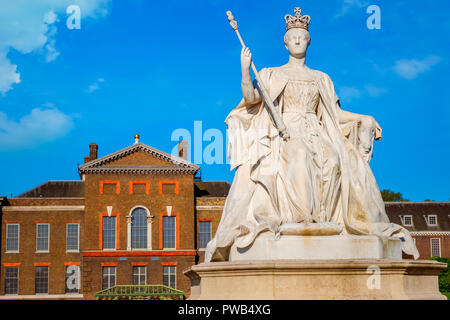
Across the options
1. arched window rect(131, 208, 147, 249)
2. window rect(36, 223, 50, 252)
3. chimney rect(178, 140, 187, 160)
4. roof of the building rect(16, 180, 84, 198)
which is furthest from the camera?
chimney rect(178, 140, 187, 160)

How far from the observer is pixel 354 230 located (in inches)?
291

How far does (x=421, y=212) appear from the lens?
200 ft

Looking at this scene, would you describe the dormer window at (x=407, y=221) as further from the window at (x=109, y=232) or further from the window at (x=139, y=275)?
the window at (x=109, y=232)

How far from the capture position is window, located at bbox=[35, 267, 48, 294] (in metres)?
50.2

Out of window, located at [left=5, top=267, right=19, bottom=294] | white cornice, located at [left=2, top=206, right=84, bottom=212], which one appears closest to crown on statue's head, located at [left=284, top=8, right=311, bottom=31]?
white cornice, located at [left=2, top=206, right=84, bottom=212]

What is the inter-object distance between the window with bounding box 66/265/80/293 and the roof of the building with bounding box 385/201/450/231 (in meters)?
27.4

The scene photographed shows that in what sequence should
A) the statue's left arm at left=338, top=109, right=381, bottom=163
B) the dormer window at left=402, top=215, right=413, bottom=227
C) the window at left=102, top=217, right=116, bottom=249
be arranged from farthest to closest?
the dormer window at left=402, top=215, right=413, bottom=227 → the window at left=102, top=217, right=116, bottom=249 → the statue's left arm at left=338, top=109, right=381, bottom=163

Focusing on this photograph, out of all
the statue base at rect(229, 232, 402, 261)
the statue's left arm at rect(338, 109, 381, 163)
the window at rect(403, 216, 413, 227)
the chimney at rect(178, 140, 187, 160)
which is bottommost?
the statue base at rect(229, 232, 402, 261)

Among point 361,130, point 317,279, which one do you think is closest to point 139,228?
point 361,130

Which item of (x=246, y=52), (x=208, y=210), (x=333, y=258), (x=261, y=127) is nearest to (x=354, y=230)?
(x=333, y=258)

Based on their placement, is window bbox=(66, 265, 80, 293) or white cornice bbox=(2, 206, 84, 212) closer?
window bbox=(66, 265, 80, 293)

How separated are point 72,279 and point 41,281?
226cm

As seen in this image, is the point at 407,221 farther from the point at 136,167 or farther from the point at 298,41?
the point at 298,41

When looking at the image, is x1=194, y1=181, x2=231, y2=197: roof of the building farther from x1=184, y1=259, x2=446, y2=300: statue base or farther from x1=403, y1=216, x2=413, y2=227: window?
x1=184, y1=259, x2=446, y2=300: statue base
